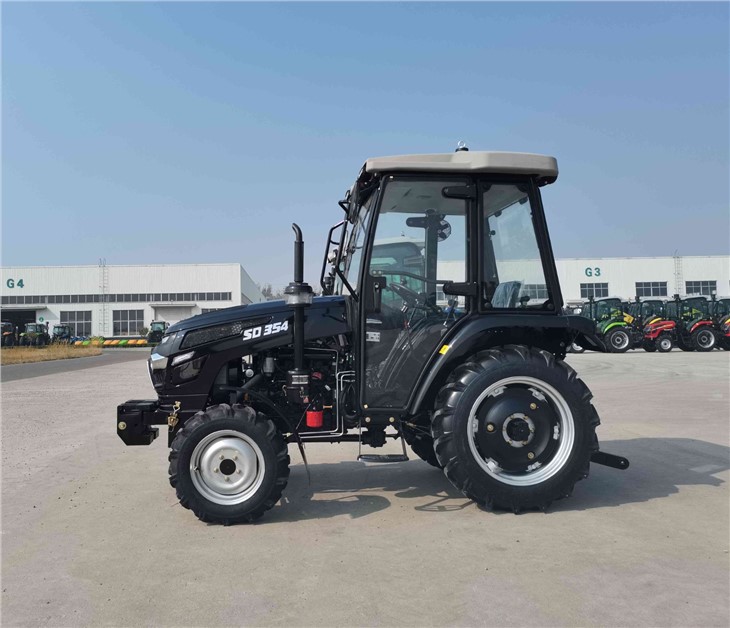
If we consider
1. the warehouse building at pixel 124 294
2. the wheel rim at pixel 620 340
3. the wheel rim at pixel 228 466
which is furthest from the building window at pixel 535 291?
the warehouse building at pixel 124 294

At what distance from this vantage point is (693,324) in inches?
1031

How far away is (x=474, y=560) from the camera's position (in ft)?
10.9

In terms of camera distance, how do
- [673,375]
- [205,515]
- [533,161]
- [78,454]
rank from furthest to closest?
[673,375] → [78,454] → [533,161] → [205,515]

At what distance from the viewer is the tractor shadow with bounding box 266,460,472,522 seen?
170 inches

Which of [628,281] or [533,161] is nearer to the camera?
[533,161]

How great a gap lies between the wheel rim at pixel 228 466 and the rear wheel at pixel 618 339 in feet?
79.2

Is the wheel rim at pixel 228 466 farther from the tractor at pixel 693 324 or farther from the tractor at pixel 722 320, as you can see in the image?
the tractor at pixel 722 320

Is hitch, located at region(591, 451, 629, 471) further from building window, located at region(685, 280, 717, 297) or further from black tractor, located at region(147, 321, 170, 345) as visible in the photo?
building window, located at region(685, 280, 717, 297)

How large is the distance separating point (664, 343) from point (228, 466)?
86.6 feet

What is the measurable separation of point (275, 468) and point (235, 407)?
52 cm

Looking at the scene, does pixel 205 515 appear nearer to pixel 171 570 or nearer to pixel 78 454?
pixel 171 570

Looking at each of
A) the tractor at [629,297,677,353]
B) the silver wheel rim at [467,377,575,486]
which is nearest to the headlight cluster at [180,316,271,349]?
the silver wheel rim at [467,377,575,486]

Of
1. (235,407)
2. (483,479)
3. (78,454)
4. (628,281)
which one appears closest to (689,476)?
(483,479)

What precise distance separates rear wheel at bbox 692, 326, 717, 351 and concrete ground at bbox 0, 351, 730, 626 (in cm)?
2268
